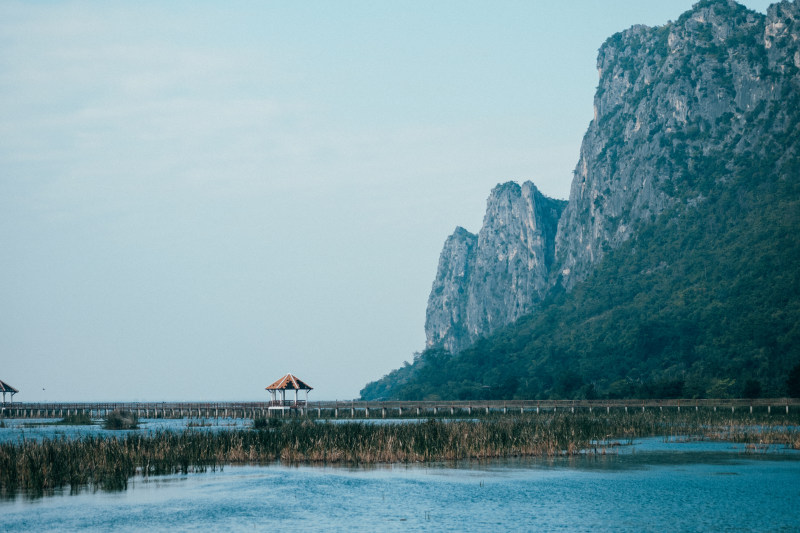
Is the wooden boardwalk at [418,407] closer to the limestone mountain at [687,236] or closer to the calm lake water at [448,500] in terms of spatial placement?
the limestone mountain at [687,236]

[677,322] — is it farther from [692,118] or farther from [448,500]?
[448,500]

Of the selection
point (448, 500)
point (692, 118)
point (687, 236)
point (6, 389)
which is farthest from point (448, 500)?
point (692, 118)

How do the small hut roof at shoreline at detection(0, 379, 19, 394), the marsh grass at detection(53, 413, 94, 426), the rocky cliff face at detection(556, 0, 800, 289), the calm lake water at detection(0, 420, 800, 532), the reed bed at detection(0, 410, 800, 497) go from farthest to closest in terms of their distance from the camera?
the rocky cliff face at detection(556, 0, 800, 289), the small hut roof at shoreline at detection(0, 379, 19, 394), the marsh grass at detection(53, 413, 94, 426), the reed bed at detection(0, 410, 800, 497), the calm lake water at detection(0, 420, 800, 532)

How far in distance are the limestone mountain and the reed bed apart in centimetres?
5270

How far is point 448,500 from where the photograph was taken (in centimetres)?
2648

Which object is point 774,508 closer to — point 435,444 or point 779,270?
point 435,444

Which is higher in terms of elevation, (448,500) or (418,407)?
(418,407)

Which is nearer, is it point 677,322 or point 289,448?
point 289,448

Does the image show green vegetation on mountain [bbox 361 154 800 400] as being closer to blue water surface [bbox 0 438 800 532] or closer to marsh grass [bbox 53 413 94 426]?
blue water surface [bbox 0 438 800 532]

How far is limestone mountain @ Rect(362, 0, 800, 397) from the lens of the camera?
117375 mm

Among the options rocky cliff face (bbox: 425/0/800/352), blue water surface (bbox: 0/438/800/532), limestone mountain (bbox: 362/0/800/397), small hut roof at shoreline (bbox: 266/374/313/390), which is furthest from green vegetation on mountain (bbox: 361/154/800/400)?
blue water surface (bbox: 0/438/800/532)

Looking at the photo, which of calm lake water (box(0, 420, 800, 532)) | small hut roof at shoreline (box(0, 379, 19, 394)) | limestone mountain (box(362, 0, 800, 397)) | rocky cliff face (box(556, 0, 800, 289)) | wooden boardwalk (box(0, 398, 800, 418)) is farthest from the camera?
rocky cliff face (box(556, 0, 800, 289))

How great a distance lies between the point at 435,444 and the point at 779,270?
99.3 m

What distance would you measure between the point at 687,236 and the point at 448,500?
14039cm
